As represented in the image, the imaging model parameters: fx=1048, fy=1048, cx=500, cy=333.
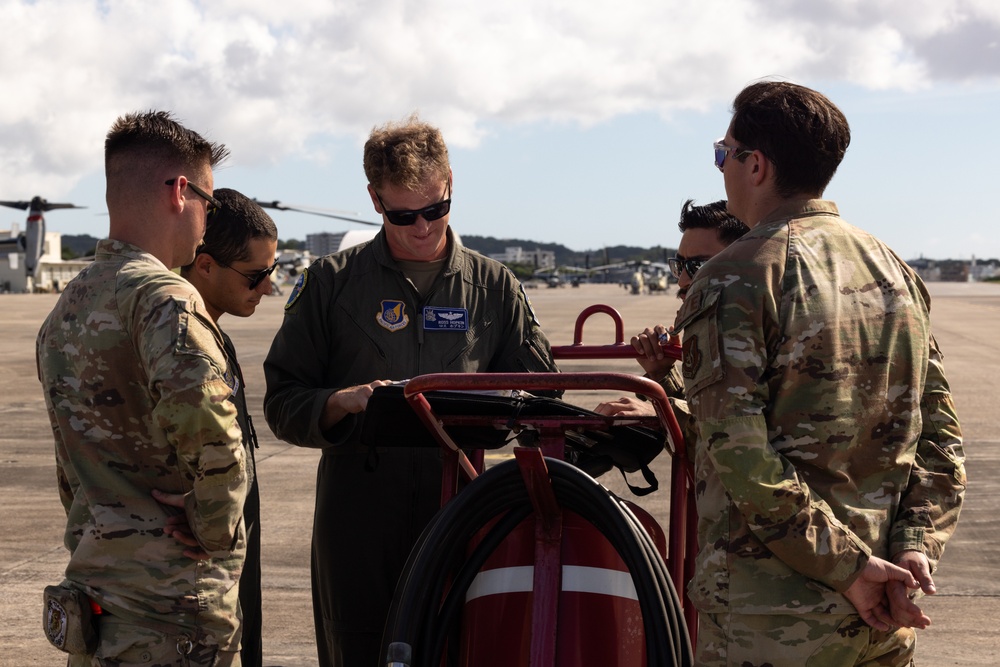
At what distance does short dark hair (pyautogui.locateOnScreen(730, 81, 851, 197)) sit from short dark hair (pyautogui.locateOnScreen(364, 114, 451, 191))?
118 cm

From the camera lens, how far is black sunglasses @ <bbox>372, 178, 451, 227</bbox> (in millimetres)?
3320

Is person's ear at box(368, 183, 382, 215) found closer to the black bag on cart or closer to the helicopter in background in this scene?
the black bag on cart

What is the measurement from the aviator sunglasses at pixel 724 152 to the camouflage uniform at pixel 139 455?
130cm

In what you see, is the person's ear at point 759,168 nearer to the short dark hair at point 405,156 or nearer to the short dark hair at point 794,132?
the short dark hair at point 794,132

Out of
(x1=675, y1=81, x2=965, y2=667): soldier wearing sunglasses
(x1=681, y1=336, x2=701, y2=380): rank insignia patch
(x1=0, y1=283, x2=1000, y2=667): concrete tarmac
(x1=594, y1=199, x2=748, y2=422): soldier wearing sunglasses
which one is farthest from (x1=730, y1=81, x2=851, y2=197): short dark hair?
(x1=0, y1=283, x2=1000, y2=667): concrete tarmac

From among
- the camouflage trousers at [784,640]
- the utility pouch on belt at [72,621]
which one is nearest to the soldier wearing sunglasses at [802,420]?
the camouflage trousers at [784,640]

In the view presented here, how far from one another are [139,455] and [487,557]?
89 centimetres

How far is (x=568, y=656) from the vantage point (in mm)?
2480

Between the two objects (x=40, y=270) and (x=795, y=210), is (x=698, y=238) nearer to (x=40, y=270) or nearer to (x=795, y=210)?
(x=795, y=210)

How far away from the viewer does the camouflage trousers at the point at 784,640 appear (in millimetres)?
2217

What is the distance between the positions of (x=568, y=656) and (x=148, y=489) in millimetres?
1101

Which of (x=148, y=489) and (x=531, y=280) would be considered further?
(x=531, y=280)

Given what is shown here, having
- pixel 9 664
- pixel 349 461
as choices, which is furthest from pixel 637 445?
pixel 9 664

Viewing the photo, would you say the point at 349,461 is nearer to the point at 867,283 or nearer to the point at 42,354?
the point at 42,354
